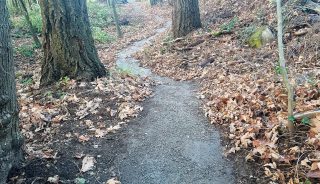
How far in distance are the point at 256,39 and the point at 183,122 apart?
4.76m

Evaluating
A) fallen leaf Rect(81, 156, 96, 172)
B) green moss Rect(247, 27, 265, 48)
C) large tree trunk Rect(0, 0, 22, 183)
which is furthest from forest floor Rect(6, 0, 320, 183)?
large tree trunk Rect(0, 0, 22, 183)

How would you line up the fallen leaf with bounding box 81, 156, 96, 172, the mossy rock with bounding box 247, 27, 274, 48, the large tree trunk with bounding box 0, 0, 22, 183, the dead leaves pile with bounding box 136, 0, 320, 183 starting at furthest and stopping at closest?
the mossy rock with bounding box 247, 27, 274, 48
the fallen leaf with bounding box 81, 156, 96, 172
the dead leaves pile with bounding box 136, 0, 320, 183
the large tree trunk with bounding box 0, 0, 22, 183

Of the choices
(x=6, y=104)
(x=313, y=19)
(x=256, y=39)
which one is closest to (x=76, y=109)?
(x=6, y=104)

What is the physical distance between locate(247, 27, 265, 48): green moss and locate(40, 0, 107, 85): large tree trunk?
15.6 feet

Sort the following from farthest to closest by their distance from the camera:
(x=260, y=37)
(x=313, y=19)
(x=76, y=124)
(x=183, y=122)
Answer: (x=260, y=37) < (x=313, y=19) < (x=183, y=122) < (x=76, y=124)

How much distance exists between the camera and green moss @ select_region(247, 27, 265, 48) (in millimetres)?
9328

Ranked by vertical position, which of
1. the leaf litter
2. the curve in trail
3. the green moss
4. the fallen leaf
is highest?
the green moss

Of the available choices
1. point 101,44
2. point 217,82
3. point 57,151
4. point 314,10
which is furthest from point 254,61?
point 101,44

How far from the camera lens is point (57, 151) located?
190 inches

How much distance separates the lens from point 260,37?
9.42 meters

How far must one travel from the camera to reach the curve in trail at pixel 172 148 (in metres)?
4.34

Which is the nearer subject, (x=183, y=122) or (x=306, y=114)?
(x=306, y=114)

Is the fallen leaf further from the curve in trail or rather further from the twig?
the twig

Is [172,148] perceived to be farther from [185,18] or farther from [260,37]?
[185,18]
